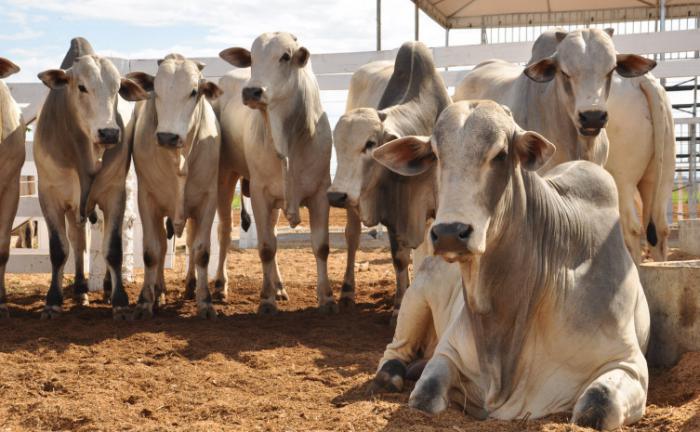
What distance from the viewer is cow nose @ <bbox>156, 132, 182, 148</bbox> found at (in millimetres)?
7711

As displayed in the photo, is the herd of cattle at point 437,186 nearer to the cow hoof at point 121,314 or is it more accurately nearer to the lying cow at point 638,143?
the lying cow at point 638,143

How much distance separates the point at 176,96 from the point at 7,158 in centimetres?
149

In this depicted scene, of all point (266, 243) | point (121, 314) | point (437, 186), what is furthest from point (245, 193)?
point (437, 186)

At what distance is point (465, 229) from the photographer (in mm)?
3916

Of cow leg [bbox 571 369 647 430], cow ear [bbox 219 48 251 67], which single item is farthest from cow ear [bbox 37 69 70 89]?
cow leg [bbox 571 369 647 430]

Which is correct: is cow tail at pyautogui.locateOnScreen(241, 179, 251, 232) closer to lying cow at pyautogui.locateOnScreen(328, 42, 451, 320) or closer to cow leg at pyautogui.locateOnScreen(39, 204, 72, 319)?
cow leg at pyautogui.locateOnScreen(39, 204, 72, 319)

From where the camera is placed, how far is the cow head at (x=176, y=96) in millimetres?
7770

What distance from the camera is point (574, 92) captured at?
6793 mm

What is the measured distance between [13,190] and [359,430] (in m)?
5.12

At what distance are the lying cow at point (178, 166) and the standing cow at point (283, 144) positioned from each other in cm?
35

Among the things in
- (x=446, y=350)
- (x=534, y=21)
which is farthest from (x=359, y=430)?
(x=534, y=21)

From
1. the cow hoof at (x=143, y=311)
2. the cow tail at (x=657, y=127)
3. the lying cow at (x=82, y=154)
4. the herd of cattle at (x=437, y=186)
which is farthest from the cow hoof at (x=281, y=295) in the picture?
the cow tail at (x=657, y=127)

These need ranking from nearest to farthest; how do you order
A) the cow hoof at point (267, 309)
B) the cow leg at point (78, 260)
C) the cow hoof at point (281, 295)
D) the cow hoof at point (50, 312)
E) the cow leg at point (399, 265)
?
the cow leg at point (399, 265) < the cow hoof at point (50, 312) < the cow hoof at point (267, 309) < the cow leg at point (78, 260) < the cow hoof at point (281, 295)

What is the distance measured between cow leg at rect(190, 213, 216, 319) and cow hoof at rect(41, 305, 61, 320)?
1036mm
